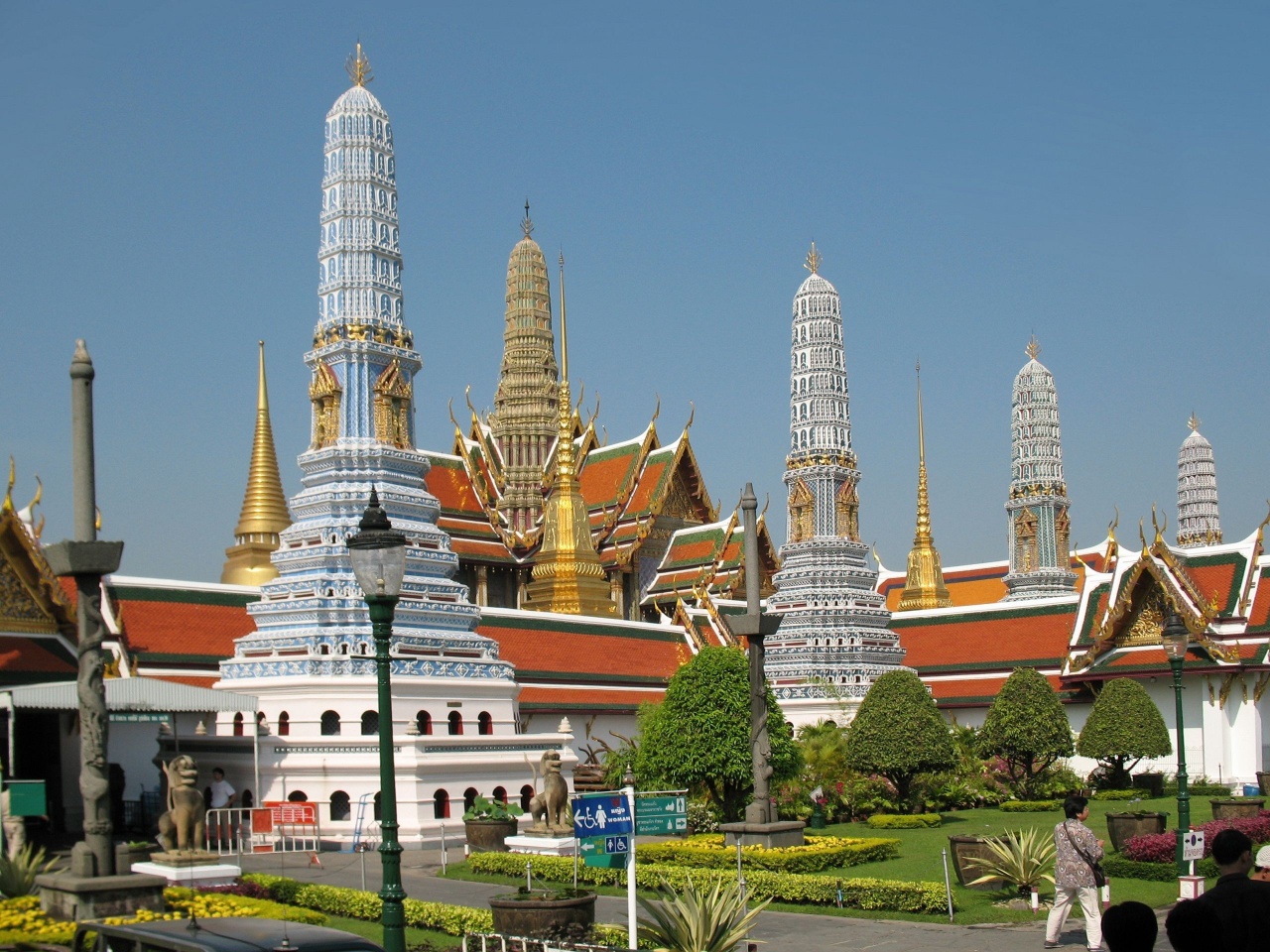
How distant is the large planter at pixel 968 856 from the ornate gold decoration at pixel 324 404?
49.1 ft

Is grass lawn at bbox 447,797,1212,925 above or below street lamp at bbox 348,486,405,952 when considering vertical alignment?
below

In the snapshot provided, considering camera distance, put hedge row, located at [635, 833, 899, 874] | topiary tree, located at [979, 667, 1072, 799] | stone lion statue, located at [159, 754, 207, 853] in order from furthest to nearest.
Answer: topiary tree, located at [979, 667, 1072, 799]
hedge row, located at [635, 833, 899, 874]
stone lion statue, located at [159, 754, 207, 853]

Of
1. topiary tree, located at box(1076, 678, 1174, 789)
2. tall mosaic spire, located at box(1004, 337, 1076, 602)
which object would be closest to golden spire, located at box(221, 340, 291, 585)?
topiary tree, located at box(1076, 678, 1174, 789)

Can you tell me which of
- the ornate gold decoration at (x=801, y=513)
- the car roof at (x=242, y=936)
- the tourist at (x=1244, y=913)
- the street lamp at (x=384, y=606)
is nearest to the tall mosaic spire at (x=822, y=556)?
the ornate gold decoration at (x=801, y=513)

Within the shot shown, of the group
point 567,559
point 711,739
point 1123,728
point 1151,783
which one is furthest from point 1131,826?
point 567,559

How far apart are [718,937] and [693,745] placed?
12.6 m

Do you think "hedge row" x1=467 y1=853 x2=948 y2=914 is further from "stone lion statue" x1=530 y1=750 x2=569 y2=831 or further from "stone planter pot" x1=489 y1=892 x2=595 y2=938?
"stone planter pot" x1=489 y1=892 x2=595 y2=938

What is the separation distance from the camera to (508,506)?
51906mm

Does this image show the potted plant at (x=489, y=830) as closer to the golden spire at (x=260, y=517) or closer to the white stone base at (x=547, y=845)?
the white stone base at (x=547, y=845)

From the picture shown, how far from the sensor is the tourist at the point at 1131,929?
5691mm

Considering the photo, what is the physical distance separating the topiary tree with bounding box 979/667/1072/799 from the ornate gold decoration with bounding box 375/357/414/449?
13728mm

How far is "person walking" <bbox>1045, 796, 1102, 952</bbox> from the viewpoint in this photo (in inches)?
512

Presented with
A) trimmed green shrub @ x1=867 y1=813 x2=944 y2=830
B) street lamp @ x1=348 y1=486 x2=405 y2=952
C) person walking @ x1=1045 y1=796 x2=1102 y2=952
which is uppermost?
street lamp @ x1=348 y1=486 x2=405 y2=952

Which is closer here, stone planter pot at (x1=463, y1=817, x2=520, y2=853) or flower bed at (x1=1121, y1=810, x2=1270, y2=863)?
flower bed at (x1=1121, y1=810, x2=1270, y2=863)
